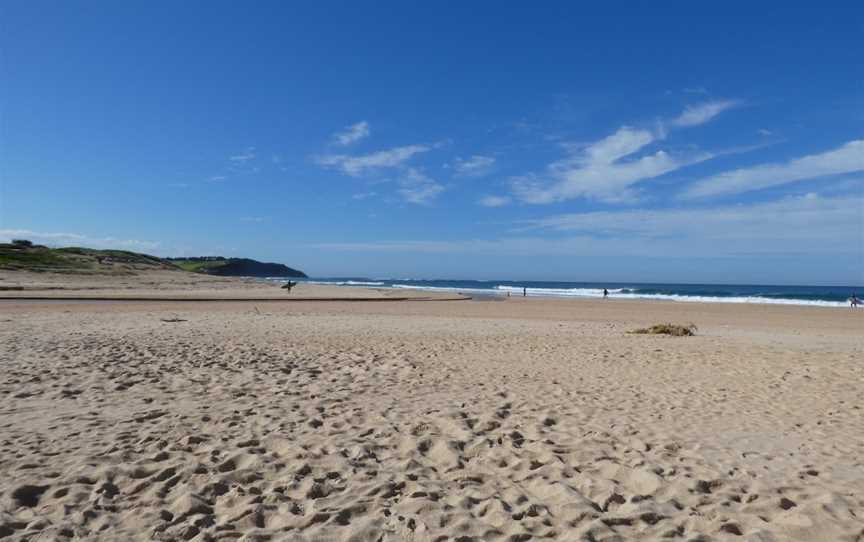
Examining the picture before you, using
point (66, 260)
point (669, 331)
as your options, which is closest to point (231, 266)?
point (66, 260)

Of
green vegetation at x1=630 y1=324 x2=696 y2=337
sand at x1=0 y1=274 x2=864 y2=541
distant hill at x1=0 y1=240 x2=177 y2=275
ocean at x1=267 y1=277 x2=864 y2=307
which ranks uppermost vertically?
distant hill at x1=0 y1=240 x2=177 y2=275

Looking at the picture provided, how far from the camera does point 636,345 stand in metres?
14.0

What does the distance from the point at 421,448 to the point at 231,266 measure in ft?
505

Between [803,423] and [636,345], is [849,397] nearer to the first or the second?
[803,423]

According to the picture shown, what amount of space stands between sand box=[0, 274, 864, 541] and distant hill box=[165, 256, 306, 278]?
396ft

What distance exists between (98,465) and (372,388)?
4018 millimetres

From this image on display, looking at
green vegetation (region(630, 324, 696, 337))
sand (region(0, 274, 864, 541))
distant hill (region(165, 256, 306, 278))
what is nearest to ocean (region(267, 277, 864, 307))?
distant hill (region(165, 256, 306, 278))

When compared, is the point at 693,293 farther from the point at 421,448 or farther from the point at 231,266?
the point at 231,266

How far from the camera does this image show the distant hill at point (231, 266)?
13025 cm

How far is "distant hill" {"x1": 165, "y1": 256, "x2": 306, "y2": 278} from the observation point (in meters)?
130

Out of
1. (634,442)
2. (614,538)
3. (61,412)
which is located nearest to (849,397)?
(634,442)

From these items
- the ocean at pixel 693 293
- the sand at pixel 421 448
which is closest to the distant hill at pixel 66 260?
the ocean at pixel 693 293

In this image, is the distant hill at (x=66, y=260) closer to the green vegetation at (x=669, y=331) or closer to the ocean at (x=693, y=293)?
the ocean at (x=693, y=293)

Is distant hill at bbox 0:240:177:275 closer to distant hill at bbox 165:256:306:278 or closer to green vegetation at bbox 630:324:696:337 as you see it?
distant hill at bbox 165:256:306:278
